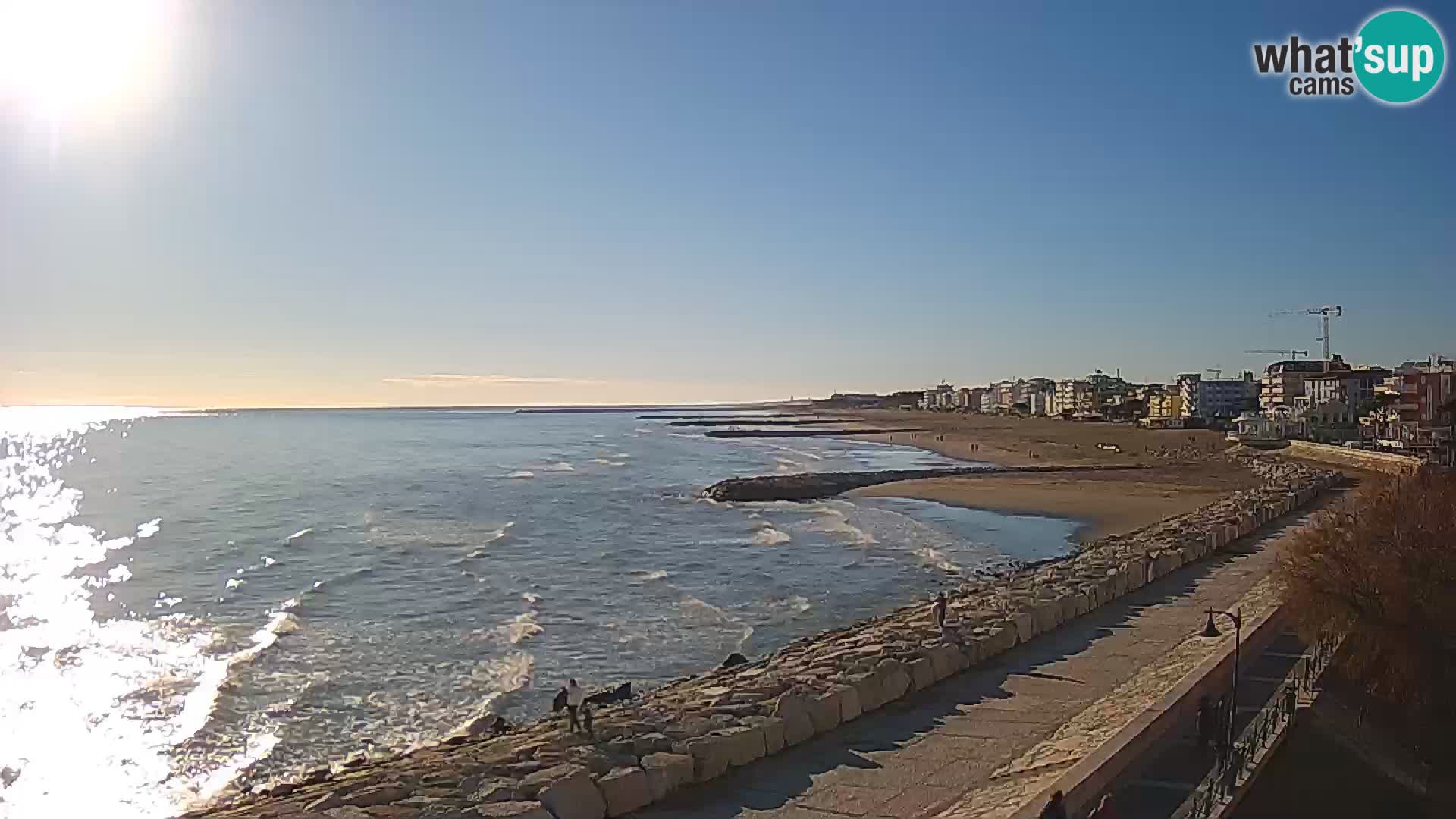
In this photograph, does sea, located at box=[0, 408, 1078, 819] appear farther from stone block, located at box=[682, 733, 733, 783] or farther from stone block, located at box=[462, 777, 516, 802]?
stone block, located at box=[682, 733, 733, 783]

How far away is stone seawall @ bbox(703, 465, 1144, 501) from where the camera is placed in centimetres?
4806

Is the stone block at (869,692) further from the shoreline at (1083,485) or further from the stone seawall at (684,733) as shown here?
the shoreline at (1083,485)

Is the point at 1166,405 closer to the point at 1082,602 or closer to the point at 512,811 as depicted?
the point at 1082,602

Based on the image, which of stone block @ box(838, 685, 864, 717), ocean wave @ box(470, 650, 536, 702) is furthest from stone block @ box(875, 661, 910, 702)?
ocean wave @ box(470, 650, 536, 702)

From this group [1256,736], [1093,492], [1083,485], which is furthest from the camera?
[1083,485]

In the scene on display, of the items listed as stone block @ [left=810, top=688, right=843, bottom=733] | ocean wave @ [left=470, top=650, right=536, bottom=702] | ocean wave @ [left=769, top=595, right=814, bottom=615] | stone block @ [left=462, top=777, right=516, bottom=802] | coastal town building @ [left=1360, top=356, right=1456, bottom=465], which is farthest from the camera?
coastal town building @ [left=1360, top=356, right=1456, bottom=465]

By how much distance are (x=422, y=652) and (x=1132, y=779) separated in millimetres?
13318

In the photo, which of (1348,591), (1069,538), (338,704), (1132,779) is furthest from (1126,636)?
(1069,538)

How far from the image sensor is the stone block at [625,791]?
29.1ft

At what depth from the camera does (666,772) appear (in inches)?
370

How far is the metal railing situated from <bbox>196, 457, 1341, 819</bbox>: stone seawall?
3.36 m

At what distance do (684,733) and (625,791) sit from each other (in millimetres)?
1744

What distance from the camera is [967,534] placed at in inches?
1337

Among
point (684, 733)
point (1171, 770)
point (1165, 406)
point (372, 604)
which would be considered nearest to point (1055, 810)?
point (1171, 770)
